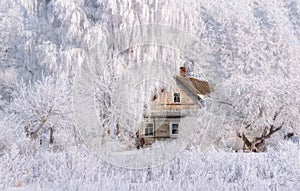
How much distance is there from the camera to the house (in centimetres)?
1628

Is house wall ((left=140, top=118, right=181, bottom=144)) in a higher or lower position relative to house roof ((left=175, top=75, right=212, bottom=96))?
lower

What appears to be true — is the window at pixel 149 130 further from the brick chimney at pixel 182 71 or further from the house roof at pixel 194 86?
the brick chimney at pixel 182 71

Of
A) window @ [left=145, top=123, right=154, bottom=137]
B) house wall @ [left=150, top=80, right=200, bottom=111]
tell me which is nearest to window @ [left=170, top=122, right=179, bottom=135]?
house wall @ [left=150, top=80, right=200, bottom=111]

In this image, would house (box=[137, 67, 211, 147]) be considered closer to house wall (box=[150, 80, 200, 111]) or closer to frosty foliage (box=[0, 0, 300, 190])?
house wall (box=[150, 80, 200, 111])

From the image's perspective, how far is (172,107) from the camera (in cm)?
1684

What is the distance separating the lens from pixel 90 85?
45.4 ft

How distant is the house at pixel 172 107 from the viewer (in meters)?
16.3

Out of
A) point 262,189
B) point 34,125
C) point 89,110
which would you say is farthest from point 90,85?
point 262,189

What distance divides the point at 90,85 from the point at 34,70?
3.64 metres

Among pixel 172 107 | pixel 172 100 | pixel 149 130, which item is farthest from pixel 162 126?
pixel 172 100

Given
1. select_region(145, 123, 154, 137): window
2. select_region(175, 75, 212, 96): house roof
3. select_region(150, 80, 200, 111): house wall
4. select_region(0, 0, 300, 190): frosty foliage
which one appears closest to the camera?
select_region(0, 0, 300, 190): frosty foliage

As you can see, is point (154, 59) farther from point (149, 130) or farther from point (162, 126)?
point (162, 126)

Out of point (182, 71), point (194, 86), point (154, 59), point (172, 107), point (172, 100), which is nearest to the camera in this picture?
point (154, 59)

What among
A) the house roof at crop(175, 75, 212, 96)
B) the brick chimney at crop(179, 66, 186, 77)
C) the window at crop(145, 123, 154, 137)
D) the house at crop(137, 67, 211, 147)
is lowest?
the window at crop(145, 123, 154, 137)
